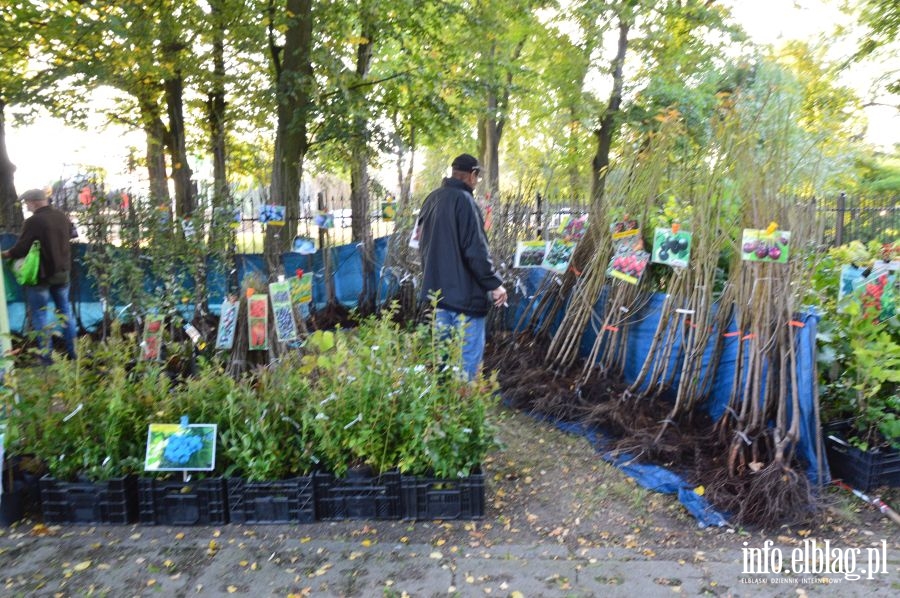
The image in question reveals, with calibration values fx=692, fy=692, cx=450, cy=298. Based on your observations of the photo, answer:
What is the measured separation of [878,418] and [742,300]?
0.94 metres

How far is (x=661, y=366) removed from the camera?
4723mm

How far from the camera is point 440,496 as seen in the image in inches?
138

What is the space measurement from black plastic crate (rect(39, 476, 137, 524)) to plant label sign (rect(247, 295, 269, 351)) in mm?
1218

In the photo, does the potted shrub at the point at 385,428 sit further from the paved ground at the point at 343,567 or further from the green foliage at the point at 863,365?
the green foliage at the point at 863,365

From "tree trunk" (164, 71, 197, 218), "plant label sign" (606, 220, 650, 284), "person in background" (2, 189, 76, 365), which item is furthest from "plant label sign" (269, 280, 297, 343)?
"tree trunk" (164, 71, 197, 218)

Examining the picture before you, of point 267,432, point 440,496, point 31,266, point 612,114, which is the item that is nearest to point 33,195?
point 31,266

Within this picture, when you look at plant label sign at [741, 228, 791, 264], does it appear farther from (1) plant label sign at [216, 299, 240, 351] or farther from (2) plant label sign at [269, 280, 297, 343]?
(1) plant label sign at [216, 299, 240, 351]

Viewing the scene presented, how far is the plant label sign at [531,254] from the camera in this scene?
18.4ft

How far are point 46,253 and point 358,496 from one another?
4.67m

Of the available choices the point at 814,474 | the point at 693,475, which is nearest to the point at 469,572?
the point at 693,475

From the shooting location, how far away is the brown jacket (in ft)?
21.1

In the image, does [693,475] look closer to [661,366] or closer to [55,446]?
[661,366]

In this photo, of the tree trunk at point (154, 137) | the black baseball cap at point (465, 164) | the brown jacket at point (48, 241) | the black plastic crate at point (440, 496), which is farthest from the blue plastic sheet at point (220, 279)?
the black plastic crate at point (440, 496)

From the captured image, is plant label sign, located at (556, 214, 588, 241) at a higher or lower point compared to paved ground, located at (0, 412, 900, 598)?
higher
